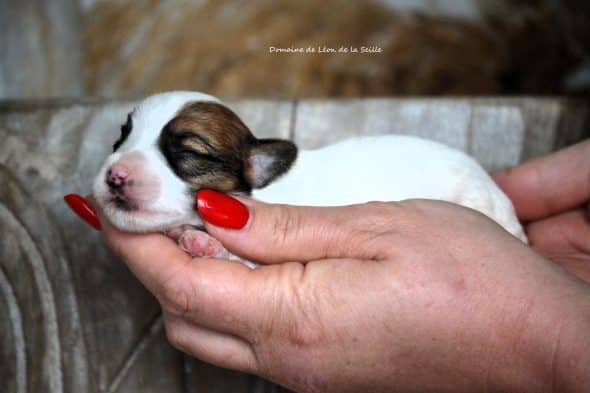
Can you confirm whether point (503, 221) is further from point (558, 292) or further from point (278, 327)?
point (278, 327)

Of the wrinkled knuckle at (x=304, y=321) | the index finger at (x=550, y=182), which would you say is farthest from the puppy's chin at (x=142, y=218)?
the index finger at (x=550, y=182)

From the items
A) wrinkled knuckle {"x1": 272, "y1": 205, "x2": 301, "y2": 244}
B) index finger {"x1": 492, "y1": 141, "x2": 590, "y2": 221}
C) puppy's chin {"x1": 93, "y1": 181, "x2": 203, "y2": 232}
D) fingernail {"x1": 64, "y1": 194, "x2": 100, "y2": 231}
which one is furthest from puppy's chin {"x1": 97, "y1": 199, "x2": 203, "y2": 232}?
index finger {"x1": 492, "y1": 141, "x2": 590, "y2": 221}

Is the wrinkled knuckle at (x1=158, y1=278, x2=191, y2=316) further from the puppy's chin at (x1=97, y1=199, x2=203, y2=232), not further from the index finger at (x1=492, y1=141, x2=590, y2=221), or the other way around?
→ the index finger at (x1=492, y1=141, x2=590, y2=221)

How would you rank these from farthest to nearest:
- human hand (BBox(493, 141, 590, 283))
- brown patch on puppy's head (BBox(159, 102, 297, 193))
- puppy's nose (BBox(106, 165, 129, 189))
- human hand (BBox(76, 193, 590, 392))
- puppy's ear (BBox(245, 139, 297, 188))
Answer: human hand (BBox(493, 141, 590, 283))
puppy's ear (BBox(245, 139, 297, 188))
brown patch on puppy's head (BBox(159, 102, 297, 193))
puppy's nose (BBox(106, 165, 129, 189))
human hand (BBox(76, 193, 590, 392))

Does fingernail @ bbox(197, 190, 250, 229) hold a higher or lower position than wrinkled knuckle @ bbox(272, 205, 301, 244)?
higher

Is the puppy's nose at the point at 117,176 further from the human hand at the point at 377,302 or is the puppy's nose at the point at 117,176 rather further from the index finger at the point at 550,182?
the index finger at the point at 550,182

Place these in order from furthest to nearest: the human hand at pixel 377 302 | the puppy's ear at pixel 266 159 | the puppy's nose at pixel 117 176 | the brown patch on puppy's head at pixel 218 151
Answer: the puppy's ear at pixel 266 159, the brown patch on puppy's head at pixel 218 151, the puppy's nose at pixel 117 176, the human hand at pixel 377 302
